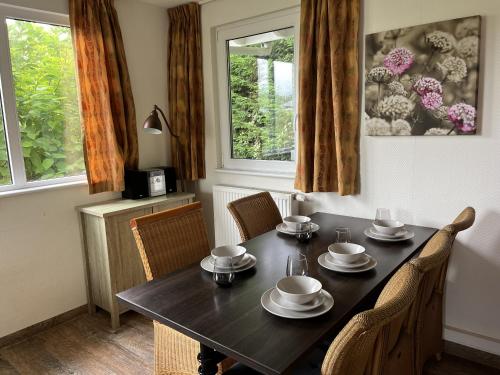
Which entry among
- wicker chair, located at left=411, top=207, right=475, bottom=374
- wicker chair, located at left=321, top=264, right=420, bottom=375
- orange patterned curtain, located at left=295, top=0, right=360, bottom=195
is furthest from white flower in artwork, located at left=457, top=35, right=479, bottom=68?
wicker chair, located at left=321, top=264, right=420, bottom=375

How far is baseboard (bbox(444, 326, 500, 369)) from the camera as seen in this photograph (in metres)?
2.27

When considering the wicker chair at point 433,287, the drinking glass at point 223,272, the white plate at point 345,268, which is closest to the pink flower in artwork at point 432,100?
the wicker chair at point 433,287

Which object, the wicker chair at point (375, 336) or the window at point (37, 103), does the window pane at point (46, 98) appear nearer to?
the window at point (37, 103)

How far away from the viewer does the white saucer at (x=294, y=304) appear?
1.34 meters

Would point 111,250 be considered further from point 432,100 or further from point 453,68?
point 453,68

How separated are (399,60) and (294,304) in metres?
1.71

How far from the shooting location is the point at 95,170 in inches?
118

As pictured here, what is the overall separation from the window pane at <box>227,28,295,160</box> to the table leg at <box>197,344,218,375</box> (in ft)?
6.19

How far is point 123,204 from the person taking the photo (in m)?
3.01

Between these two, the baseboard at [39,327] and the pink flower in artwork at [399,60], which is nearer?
the pink flower in artwork at [399,60]

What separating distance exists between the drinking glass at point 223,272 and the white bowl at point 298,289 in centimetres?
24

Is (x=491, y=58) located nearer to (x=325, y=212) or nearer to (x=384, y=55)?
(x=384, y=55)

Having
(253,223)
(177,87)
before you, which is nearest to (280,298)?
(253,223)

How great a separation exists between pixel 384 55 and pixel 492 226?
1187mm
